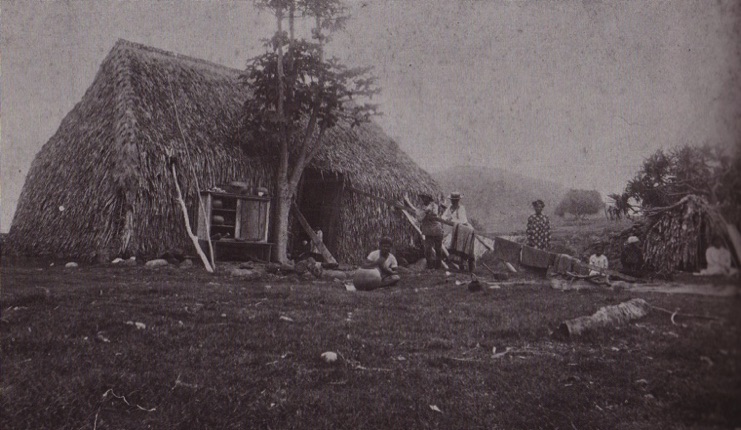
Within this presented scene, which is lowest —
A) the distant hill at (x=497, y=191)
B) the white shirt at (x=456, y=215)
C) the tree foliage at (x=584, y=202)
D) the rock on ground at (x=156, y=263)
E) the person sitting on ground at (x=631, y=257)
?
the rock on ground at (x=156, y=263)

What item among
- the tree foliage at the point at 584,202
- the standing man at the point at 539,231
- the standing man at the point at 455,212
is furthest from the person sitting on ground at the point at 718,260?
the tree foliage at the point at 584,202

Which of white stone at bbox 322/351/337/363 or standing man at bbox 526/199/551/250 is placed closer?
white stone at bbox 322/351/337/363

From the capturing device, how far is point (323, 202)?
15305 mm

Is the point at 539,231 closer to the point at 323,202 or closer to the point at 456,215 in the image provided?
the point at 456,215

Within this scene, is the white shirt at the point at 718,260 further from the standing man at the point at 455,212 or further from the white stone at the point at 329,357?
the standing man at the point at 455,212

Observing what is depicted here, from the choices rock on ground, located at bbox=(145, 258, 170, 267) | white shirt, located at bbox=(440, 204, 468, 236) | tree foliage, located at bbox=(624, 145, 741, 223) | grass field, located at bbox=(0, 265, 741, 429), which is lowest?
grass field, located at bbox=(0, 265, 741, 429)

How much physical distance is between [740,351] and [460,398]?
2.49 m

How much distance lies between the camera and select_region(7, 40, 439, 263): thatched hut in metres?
10.5

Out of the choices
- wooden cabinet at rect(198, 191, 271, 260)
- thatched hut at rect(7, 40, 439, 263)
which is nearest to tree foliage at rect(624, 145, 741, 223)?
thatched hut at rect(7, 40, 439, 263)

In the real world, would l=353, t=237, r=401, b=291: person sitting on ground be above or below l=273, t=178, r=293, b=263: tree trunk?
below

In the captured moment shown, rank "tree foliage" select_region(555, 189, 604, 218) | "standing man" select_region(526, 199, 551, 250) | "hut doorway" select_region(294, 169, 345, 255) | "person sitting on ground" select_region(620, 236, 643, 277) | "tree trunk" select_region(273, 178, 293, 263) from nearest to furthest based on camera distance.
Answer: "person sitting on ground" select_region(620, 236, 643, 277), "standing man" select_region(526, 199, 551, 250), "tree trunk" select_region(273, 178, 293, 263), "hut doorway" select_region(294, 169, 345, 255), "tree foliage" select_region(555, 189, 604, 218)

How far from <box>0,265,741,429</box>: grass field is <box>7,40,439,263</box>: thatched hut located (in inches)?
223

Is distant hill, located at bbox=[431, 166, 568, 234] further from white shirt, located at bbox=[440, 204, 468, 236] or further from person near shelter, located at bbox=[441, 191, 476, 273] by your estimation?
person near shelter, located at bbox=[441, 191, 476, 273]

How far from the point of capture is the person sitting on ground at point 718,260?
0.77m
